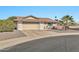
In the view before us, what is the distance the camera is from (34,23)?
7.84m

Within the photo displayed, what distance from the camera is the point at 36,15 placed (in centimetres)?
761

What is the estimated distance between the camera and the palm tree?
25.0 ft

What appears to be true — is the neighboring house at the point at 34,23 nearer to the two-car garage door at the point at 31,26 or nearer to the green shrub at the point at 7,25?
the two-car garage door at the point at 31,26

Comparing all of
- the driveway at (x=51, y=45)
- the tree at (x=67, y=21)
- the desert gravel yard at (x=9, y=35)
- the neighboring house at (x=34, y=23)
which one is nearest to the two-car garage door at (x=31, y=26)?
the neighboring house at (x=34, y=23)

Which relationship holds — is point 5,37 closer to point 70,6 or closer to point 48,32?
point 48,32

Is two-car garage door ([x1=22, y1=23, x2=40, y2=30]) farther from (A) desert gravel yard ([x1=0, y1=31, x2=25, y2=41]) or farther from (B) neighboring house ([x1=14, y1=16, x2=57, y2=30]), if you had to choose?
(A) desert gravel yard ([x1=0, y1=31, x2=25, y2=41])

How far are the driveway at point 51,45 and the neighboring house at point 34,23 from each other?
48 cm

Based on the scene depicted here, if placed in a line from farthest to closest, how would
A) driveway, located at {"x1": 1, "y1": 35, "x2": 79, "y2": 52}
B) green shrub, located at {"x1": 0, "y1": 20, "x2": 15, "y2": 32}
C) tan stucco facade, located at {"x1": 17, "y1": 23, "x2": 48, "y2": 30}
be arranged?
tan stucco facade, located at {"x1": 17, "y1": 23, "x2": 48, "y2": 30} → green shrub, located at {"x1": 0, "y1": 20, "x2": 15, "y2": 32} → driveway, located at {"x1": 1, "y1": 35, "x2": 79, "y2": 52}

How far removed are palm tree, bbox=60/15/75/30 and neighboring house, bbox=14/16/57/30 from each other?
295mm

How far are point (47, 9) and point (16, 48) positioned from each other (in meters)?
1.62

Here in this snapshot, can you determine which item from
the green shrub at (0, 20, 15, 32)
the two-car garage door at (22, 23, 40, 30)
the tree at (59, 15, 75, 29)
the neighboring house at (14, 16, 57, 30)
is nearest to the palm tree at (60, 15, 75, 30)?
the tree at (59, 15, 75, 29)

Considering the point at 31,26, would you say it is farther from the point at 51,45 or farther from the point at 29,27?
the point at 51,45
